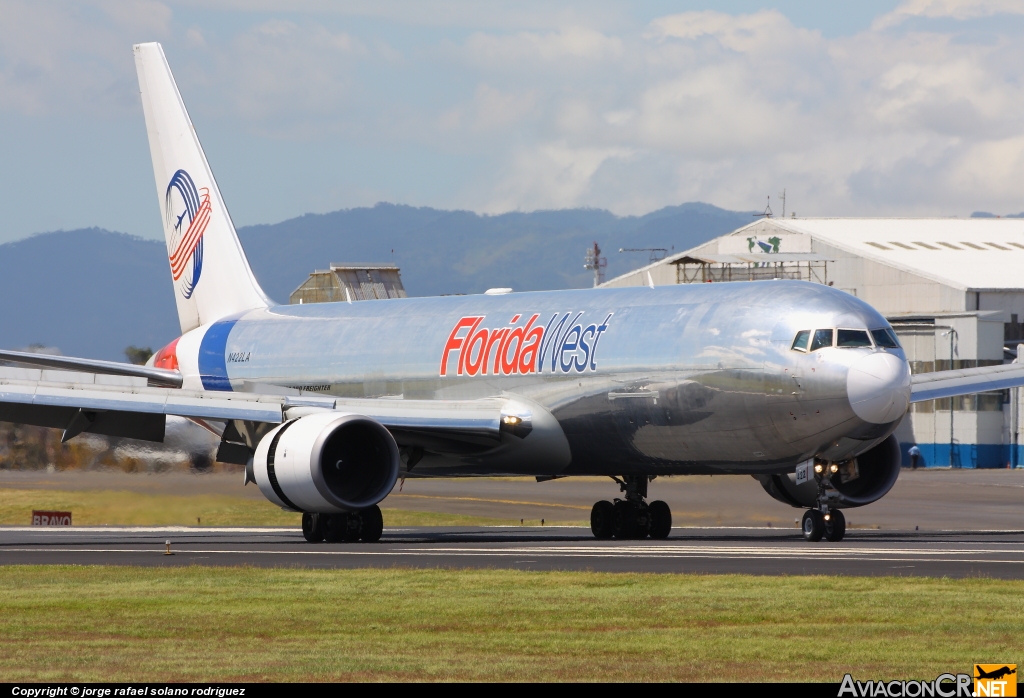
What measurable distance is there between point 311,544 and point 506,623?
13.9m

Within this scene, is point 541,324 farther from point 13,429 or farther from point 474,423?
point 13,429

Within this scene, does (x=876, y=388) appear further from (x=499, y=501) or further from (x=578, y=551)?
(x=499, y=501)

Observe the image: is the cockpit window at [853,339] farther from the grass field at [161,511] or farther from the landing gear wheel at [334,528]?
the grass field at [161,511]

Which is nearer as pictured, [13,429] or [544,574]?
[544,574]

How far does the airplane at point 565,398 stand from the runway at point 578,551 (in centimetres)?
112

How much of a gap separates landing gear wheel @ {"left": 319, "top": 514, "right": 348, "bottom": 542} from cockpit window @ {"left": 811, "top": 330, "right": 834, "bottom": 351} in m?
8.78

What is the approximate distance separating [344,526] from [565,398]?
14.9 feet

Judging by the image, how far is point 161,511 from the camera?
32.4 m

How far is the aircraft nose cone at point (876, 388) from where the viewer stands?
81.1ft

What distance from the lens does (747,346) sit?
2581cm

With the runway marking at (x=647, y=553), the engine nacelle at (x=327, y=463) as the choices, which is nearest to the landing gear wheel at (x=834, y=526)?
the runway marking at (x=647, y=553)

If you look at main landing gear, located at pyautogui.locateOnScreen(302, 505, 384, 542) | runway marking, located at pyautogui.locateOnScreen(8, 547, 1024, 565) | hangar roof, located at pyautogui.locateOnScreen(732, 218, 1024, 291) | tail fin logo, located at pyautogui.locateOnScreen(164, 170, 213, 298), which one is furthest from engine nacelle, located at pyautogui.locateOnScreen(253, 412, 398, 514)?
hangar roof, located at pyautogui.locateOnScreen(732, 218, 1024, 291)

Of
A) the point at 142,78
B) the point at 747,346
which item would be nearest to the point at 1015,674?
the point at 747,346

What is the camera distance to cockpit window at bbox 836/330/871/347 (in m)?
25.2
